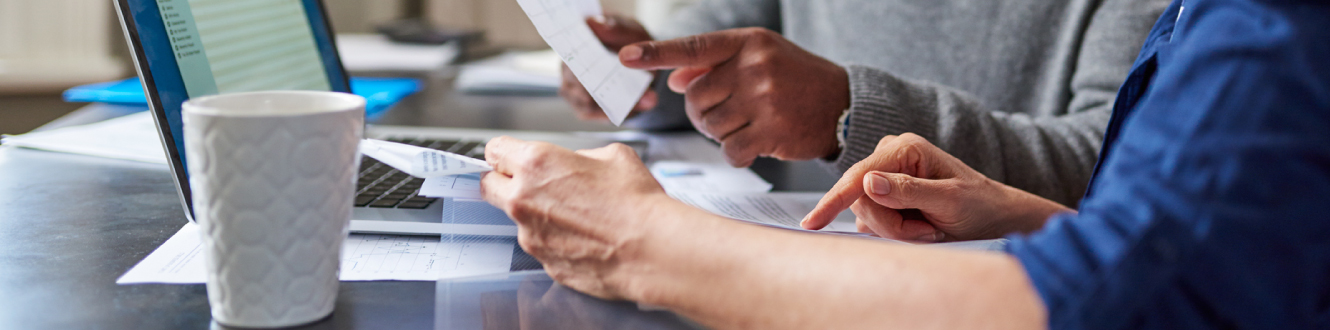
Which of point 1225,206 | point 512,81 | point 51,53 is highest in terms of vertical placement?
point 1225,206

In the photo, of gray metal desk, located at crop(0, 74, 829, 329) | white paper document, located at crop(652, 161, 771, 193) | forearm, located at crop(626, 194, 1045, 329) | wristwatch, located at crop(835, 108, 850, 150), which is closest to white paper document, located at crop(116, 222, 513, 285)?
gray metal desk, located at crop(0, 74, 829, 329)

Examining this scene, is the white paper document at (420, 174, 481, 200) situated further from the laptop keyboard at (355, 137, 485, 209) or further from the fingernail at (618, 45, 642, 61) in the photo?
the fingernail at (618, 45, 642, 61)

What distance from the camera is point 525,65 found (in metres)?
1.64

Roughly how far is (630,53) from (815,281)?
1.35ft

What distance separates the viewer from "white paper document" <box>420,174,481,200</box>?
464 millimetres

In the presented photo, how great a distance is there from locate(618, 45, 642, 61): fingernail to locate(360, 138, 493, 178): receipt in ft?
0.92

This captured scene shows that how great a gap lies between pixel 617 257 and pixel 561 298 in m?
0.06

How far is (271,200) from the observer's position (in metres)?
0.36

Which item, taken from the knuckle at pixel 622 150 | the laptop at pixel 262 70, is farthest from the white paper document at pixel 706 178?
the knuckle at pixel 622 150

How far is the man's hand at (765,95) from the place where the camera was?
2.66 feet

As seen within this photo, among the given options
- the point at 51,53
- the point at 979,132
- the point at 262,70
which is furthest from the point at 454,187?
the point at 51,53

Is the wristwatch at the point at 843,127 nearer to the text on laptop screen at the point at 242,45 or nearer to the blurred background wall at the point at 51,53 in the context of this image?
the text on laptop screen at the point at 242,45

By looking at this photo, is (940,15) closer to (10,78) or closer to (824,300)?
(824,300)

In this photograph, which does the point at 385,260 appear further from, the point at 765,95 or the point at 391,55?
the point at 391,55
